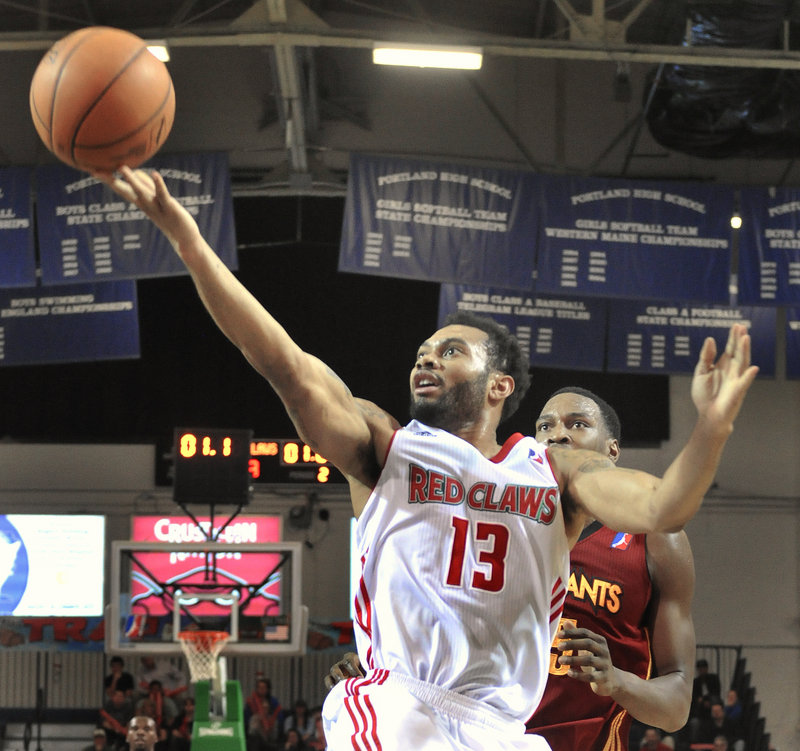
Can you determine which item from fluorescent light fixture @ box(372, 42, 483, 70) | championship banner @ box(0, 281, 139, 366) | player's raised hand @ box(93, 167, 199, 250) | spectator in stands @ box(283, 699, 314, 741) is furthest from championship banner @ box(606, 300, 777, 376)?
player's raised hand @ box(93, 167, 199, 250)

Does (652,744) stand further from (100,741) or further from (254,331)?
(254,331)

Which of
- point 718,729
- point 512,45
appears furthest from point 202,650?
point 718,729

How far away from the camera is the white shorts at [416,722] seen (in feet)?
10.3

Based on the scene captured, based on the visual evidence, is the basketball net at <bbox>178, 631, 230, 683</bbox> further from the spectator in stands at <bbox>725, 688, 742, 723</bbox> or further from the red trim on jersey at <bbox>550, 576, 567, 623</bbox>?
the spectator in stands at <bbox>725, 688, 742, 723</bbox>

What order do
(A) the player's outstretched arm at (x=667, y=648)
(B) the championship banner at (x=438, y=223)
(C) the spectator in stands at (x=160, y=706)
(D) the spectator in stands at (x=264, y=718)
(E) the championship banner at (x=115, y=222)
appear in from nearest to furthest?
(A) the player's outstretched arm at (x=667, y=648) < (B) the championship banner at (x=438, y=223) < (E) the championship banner at (x=115, y=222) < (D) the spectator in stands at (x=264, y=718) < (C) the spectator in stands at (x=160, y=706)

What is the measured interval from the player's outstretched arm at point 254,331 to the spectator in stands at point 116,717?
10.7 meters

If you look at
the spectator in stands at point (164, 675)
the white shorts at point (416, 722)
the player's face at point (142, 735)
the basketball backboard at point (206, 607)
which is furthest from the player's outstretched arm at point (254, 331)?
the spectator in stands at point (164, 675)

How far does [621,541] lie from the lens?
171 inches

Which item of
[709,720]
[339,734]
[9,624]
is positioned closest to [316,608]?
[9,624]

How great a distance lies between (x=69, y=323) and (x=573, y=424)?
8305 millimetres

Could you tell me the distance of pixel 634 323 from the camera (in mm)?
11844

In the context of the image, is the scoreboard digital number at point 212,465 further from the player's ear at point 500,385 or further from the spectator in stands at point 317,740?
the player's ear at point 500,385

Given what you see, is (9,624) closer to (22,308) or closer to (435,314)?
(22,308)

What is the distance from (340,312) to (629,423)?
3.92 meters
